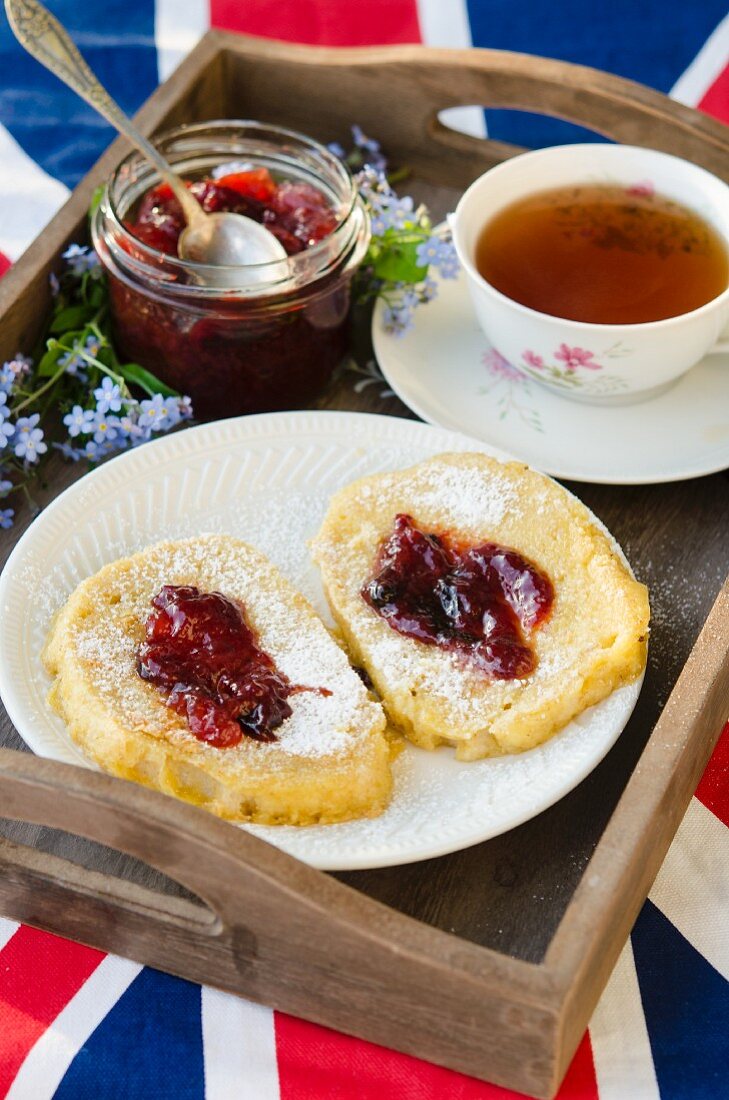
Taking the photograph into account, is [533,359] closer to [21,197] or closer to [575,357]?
[575,357]

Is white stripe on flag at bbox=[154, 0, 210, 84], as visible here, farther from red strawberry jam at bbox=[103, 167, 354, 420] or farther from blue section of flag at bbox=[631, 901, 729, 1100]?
blue section of flag at bbox=[631, 901, 729, 1100]

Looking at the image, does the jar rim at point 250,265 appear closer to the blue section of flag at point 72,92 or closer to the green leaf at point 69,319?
the green leaf at point 69,319

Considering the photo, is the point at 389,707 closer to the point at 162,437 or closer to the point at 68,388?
the point at 162,437

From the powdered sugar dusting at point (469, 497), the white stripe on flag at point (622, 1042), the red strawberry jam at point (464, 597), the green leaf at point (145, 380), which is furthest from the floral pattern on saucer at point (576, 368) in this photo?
the white stripe on flag at point (622, 1042)

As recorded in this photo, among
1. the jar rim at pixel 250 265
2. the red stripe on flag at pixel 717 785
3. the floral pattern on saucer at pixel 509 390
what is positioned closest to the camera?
the red stripe on flag at pixel 717 785

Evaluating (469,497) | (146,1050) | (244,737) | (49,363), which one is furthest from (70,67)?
(146,1050)

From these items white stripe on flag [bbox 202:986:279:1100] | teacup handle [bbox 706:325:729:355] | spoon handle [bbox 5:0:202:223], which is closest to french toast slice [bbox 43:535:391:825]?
white stripe on flag [bbox 202:986:279:1100]
